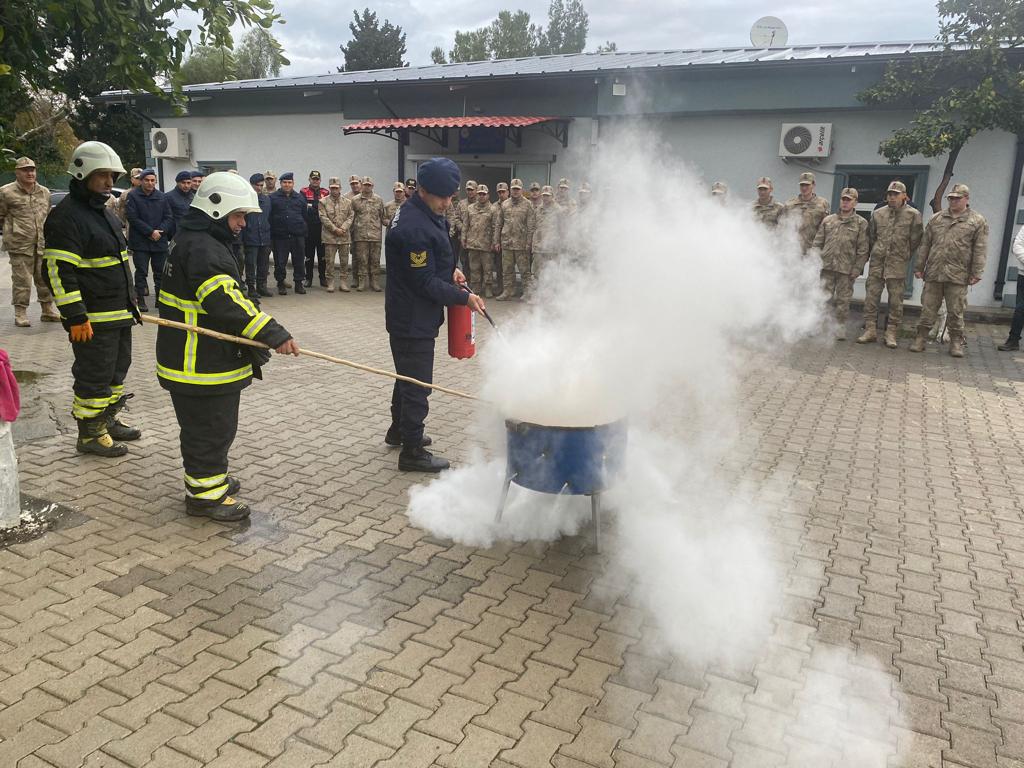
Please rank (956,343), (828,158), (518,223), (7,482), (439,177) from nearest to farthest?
1. (7,482)
2. (439,177)
3. (956,343)
4. (828,158)
5. (518,223)

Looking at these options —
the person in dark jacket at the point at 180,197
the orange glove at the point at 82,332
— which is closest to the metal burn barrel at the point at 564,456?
the orange glove at the point at 82,332

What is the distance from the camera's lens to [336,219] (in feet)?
45.8

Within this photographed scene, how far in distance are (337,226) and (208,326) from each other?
1017 centimetres

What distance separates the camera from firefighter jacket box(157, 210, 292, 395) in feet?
13.6

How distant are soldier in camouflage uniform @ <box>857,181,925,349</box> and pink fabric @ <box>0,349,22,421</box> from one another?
9.69 metres

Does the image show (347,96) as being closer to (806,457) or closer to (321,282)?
Answer: (321,282)

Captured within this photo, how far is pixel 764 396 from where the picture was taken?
7.83 meters

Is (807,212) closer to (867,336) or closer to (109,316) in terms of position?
(867,336)

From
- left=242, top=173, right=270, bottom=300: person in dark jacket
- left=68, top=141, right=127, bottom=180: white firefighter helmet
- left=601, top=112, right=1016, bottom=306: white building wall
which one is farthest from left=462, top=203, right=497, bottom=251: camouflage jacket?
left=68, top=141, right=127, bottom=180: white firefighter helmet

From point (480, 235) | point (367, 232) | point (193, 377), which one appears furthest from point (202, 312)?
point (367, 232)

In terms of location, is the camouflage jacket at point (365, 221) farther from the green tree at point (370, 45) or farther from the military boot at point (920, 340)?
the green tree at point (370, 45)

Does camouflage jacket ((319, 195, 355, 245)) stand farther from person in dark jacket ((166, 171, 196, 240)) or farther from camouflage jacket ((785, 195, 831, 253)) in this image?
camouflage jacket ((785, 195, 831, 253))

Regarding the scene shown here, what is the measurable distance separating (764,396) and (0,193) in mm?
9216

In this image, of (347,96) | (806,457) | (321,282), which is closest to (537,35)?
(347,96)
